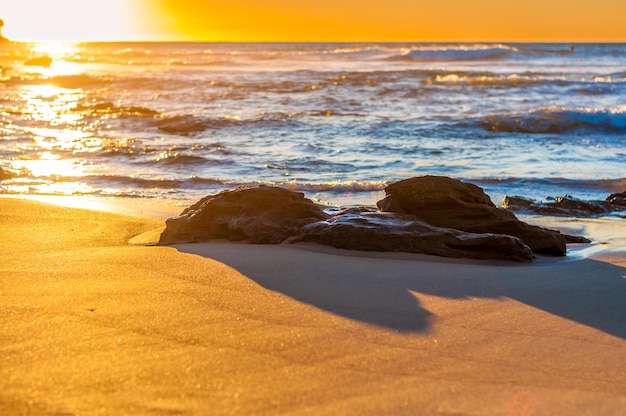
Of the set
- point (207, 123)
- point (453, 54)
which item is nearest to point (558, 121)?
point (207, 123)

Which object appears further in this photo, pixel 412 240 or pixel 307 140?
pixel 307 140

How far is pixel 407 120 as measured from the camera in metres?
15.1

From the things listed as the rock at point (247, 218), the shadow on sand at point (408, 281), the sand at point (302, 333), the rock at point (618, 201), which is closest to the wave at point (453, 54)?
the rock at point (618, 201)

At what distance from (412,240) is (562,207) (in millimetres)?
3112

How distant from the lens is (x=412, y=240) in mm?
4504

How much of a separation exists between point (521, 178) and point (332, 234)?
527cm

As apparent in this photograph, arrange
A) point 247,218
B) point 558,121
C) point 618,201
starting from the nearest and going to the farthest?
point 247,218 → point 618,201 → point 558,121

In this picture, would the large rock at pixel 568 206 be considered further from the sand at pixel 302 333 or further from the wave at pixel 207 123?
the wave at pixel 207 123

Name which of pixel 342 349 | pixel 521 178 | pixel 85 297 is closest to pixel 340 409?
pixel 342 349

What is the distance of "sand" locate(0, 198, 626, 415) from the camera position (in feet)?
7.36

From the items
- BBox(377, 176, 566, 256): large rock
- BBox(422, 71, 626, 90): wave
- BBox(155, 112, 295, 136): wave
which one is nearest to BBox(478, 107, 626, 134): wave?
BBox(155, 112, 295, 136): wave

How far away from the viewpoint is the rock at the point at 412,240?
14.6 feet

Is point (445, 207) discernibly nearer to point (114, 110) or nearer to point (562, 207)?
point (562, 207)

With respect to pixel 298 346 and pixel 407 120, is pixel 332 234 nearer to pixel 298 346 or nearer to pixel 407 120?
pixel 298 346
